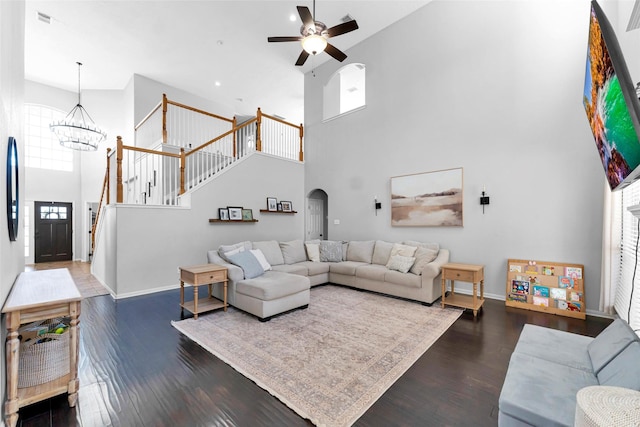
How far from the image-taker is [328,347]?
2869mm

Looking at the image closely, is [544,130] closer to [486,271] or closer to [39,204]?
[486,271]

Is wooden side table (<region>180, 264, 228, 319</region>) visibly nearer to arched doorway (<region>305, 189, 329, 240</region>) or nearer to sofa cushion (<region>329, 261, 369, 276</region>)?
sofa cushion (<region>329, 261, 369, 276</region>)

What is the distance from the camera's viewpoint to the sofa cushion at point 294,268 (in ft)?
15.8

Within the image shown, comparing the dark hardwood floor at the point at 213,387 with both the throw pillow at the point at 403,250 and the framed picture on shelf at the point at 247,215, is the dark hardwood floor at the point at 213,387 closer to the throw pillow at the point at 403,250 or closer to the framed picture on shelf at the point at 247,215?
the throw pillow at the point at 403,250

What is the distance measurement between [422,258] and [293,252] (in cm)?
239

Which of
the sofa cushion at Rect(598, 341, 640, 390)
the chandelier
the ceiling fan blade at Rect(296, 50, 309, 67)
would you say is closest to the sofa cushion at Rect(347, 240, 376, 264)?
the ceiling fan blade at Rect(296, 50, 309, 67)

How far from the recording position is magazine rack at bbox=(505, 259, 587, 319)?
3707mm

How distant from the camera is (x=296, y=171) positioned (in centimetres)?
748

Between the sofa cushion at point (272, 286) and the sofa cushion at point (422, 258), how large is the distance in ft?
5.92

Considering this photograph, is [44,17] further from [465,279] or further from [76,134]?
[465,279]

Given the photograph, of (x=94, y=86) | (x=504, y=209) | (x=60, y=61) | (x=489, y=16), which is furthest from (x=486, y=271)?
(x=94, y=86)

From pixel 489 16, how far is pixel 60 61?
9598mm

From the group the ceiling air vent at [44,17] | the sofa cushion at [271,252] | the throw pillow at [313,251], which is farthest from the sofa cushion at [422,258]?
the ceiling air vent at [44,17]

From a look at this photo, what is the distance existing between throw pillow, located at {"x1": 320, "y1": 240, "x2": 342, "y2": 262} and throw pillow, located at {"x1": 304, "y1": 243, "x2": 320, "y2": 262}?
88mm
